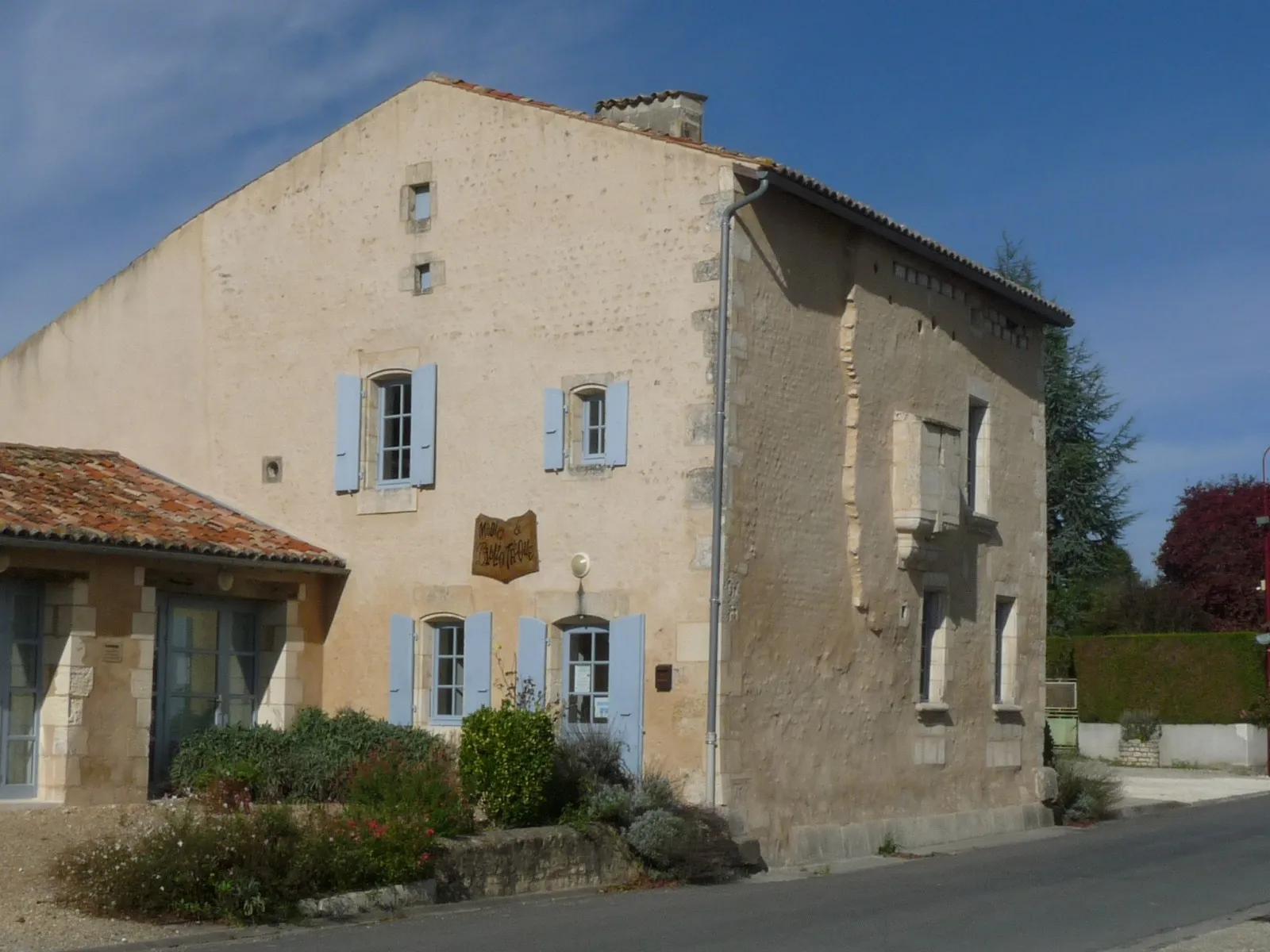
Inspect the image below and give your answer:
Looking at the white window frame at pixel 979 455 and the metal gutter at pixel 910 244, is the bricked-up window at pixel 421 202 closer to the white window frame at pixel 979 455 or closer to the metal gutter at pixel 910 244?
the metal gutter at pixel 910 244

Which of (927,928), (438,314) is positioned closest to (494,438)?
(438,314)

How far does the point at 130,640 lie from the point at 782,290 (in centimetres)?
667

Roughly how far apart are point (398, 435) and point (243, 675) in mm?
2862

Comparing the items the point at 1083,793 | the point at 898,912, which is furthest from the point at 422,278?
the point at 1083,793

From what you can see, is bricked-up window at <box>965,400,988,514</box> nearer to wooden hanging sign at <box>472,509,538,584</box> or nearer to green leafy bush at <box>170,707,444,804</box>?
wooden hanging sign at <box>472,509,538,584</box>

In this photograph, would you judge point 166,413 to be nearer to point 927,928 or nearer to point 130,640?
point 130,640

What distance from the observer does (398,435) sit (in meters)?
16.3

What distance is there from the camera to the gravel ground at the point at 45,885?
9125 millimetres

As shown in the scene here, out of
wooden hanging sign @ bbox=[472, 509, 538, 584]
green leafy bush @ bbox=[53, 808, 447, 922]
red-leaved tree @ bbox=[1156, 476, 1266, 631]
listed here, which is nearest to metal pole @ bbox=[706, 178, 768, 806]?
wooden hanging sign @ bbox=[472, 509, 538, 584]

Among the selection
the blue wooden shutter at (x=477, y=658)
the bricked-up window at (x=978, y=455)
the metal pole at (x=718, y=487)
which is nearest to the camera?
the metal pole at (x=718, y=487)

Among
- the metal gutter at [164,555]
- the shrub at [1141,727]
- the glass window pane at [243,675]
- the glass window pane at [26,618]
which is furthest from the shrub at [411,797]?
the shrub at [1141,727]

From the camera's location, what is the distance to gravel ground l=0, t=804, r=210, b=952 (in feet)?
29.9

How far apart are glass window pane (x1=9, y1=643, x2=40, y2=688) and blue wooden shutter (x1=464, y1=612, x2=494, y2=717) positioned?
380 cm

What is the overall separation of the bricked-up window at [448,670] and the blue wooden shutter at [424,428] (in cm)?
145
